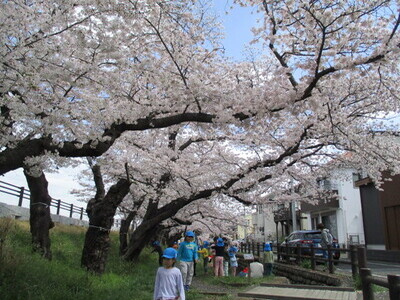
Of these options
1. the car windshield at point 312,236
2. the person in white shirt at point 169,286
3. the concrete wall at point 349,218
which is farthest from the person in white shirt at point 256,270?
the concrete wall at point 349,218

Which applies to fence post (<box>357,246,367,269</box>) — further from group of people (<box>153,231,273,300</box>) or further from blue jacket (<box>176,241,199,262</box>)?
blue jacket (<box>176,241,199,262</box>)

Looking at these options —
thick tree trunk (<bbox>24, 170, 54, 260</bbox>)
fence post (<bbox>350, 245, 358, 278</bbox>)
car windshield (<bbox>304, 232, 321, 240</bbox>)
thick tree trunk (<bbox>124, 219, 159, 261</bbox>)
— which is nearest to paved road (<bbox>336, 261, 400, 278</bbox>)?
car windshield (<bbox>304, 232, 321, 240</bbox>)

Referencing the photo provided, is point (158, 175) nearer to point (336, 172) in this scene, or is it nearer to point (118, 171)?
point (118, 171)

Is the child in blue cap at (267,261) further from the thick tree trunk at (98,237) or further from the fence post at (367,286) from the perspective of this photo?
the fence post at (367,286)

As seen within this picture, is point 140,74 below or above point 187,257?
above

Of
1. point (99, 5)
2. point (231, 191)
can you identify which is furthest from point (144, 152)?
point (99, 5)

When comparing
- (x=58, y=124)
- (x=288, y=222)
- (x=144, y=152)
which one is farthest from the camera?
(x=288, y=222)

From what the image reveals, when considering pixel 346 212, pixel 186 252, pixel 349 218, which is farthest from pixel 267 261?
pixel 349 218

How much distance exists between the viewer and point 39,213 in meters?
10.0

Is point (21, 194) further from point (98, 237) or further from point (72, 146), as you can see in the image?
point (72, 146)

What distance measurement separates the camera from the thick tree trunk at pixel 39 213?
9914mm

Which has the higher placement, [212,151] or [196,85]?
[212,151]

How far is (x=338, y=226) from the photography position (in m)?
33.0

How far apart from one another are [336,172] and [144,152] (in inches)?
319
